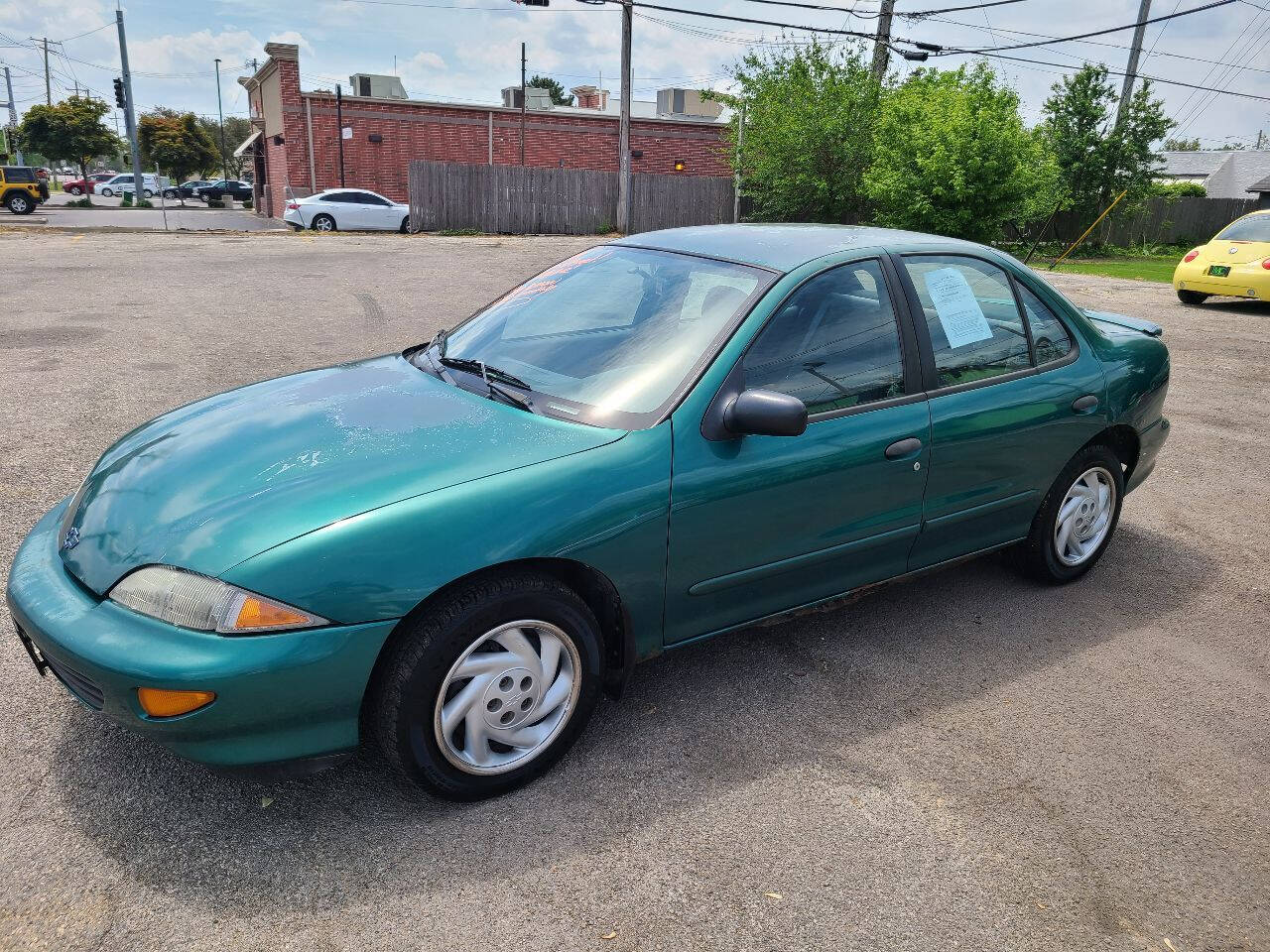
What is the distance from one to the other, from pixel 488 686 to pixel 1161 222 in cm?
3575

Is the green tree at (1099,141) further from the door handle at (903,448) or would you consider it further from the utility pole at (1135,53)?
the door handle at (903,448)

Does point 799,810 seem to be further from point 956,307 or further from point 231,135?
point 231,135

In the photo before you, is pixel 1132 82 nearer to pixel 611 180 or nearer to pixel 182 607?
pixel 611 180

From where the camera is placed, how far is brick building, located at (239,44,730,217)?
113ft

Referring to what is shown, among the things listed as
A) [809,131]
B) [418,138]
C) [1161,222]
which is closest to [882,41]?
[809,131]

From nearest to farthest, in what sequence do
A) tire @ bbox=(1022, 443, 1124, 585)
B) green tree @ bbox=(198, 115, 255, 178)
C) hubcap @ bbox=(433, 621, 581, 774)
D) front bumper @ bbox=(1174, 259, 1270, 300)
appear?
hubcap @ bbox=(433, 621, 581, 774) < tire @ bbox=(1022, 443, 1124, 585) < front bumper @ bbox=(1174, 259, 1270, 300) < green tree @ bbox=(198, 115, 255, 178)

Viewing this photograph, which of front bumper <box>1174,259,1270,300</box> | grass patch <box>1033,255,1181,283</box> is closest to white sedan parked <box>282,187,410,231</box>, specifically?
grass patch <box>1033,255,1181,283</box>

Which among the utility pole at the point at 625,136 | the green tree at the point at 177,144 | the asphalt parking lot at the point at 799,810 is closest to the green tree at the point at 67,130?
the green tree at the point at 177,144

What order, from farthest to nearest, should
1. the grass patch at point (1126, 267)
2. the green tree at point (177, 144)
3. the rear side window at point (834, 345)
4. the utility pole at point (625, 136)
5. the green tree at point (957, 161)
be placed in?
the green tree at point (177, 144), the utility pole at point (625, 136), the grass patch at point (1126, 267), the green tree at point (957, 161), the rear side window at point (834, 345)

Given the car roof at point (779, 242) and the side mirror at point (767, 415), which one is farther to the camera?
the car roof at point (779, 242)

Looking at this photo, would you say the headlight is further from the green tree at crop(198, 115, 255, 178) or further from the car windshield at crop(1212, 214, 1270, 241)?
the green tree at crop(198, 115, 255, 178)

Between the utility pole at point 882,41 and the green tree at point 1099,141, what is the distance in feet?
17.5

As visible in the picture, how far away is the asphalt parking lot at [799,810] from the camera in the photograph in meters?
2.37

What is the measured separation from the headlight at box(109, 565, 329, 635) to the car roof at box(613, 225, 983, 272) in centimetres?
202
